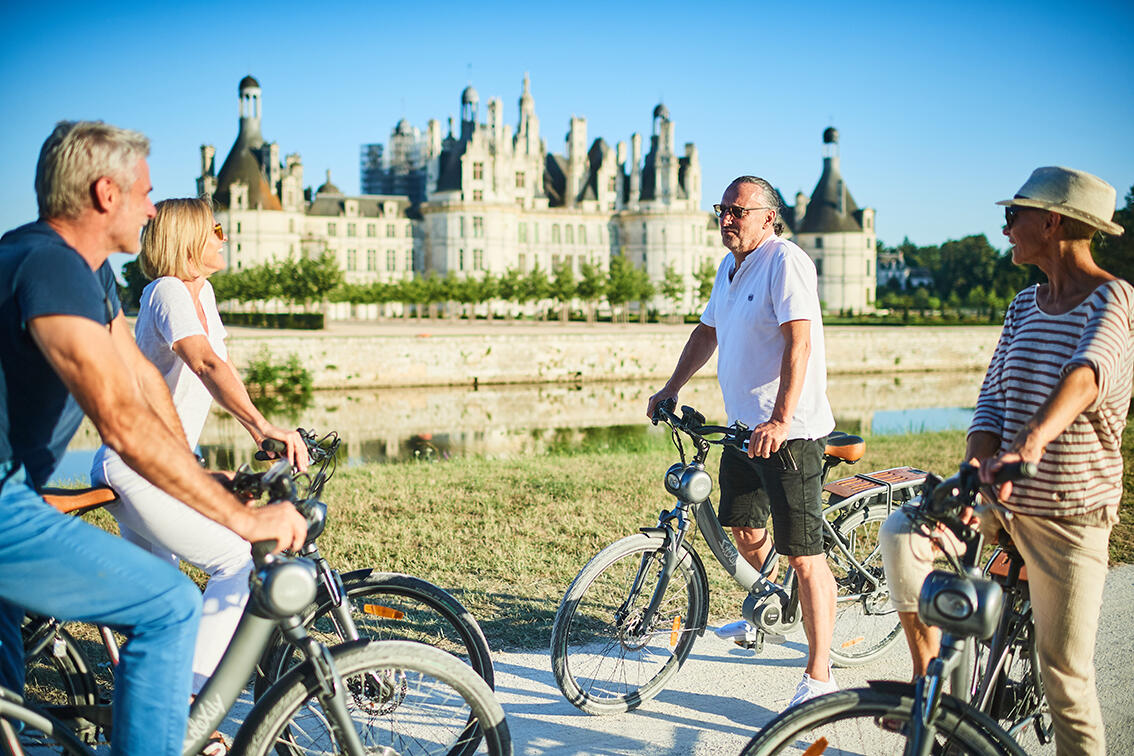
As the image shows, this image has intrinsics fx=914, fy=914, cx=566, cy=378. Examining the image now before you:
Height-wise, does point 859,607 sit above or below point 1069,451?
below

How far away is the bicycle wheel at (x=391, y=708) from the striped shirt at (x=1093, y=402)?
4.19ft

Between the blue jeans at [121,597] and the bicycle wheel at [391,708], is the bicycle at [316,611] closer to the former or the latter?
the bicycle wheel at [391,708]

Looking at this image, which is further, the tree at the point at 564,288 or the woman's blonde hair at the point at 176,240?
the tree at the point at 564,288

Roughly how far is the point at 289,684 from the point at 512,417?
56.8 ft

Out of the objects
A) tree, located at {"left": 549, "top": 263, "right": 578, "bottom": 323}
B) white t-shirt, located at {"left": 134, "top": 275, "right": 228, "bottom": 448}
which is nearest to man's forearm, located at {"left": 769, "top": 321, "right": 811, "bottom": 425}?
white t-shirt, located at {"left": 134, "top": 275, "right": 228, "bottom": 448}

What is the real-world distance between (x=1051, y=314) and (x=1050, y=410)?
30 cm

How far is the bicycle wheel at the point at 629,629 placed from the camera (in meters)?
2.82

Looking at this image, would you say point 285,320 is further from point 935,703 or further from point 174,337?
point 935,703

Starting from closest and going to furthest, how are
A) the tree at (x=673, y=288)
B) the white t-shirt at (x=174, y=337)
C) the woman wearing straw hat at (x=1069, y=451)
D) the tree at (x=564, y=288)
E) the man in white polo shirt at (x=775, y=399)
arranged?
1. the woman wearing straw hat at (x=1069, y=451)
2. the white t-shirt at (x=174, y=337)
3. the man in white polo shirt at (x=775, y=399)
4. the tree at (x=564, y=288)
5. the tree at (x=673, y=288)

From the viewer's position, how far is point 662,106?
72.8 m

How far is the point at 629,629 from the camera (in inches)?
116

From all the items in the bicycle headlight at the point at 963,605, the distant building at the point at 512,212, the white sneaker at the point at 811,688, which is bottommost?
the white sneaker at the point at 811,688

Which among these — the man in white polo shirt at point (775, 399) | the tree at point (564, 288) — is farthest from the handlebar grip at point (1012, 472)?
the tree at point (564, 288)

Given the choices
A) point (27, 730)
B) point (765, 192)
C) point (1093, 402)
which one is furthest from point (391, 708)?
point (765, 192)
